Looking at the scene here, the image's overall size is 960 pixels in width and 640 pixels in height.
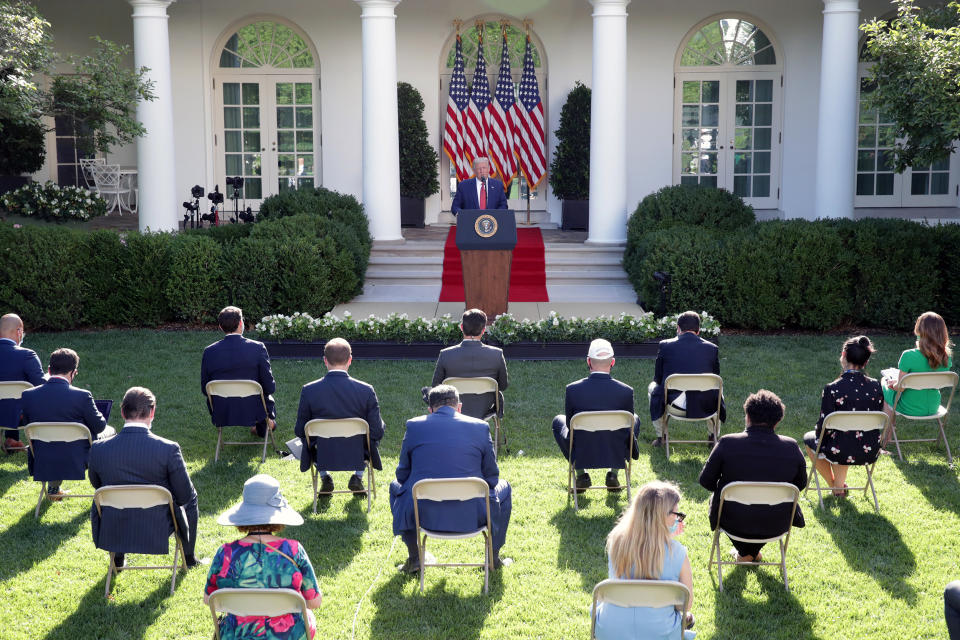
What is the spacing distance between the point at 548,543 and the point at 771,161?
14.6m

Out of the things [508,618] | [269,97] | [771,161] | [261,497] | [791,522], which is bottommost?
[508,618]

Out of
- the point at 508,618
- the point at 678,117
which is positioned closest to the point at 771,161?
the point at 678,117

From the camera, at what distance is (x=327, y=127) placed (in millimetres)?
19562

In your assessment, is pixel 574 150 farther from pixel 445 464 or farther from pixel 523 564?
pixel 445 464

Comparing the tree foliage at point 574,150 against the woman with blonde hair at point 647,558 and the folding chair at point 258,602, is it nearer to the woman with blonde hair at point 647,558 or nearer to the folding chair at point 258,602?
the woman with blonde hair at point 647,558

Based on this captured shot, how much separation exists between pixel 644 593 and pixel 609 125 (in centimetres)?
1266

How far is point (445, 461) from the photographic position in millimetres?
6016

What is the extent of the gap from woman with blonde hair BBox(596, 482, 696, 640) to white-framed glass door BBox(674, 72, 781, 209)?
51.3 feet

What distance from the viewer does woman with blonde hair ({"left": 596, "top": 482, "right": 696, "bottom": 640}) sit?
4.50 m

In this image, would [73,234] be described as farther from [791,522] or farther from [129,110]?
[791,522]

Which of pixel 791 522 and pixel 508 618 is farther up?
pixel 791 522

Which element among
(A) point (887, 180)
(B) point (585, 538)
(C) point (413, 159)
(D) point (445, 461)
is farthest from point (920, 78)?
(C) point (413, 159)

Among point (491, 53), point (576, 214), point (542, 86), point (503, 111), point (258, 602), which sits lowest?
point (258, 602)

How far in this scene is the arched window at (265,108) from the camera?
770 inches
